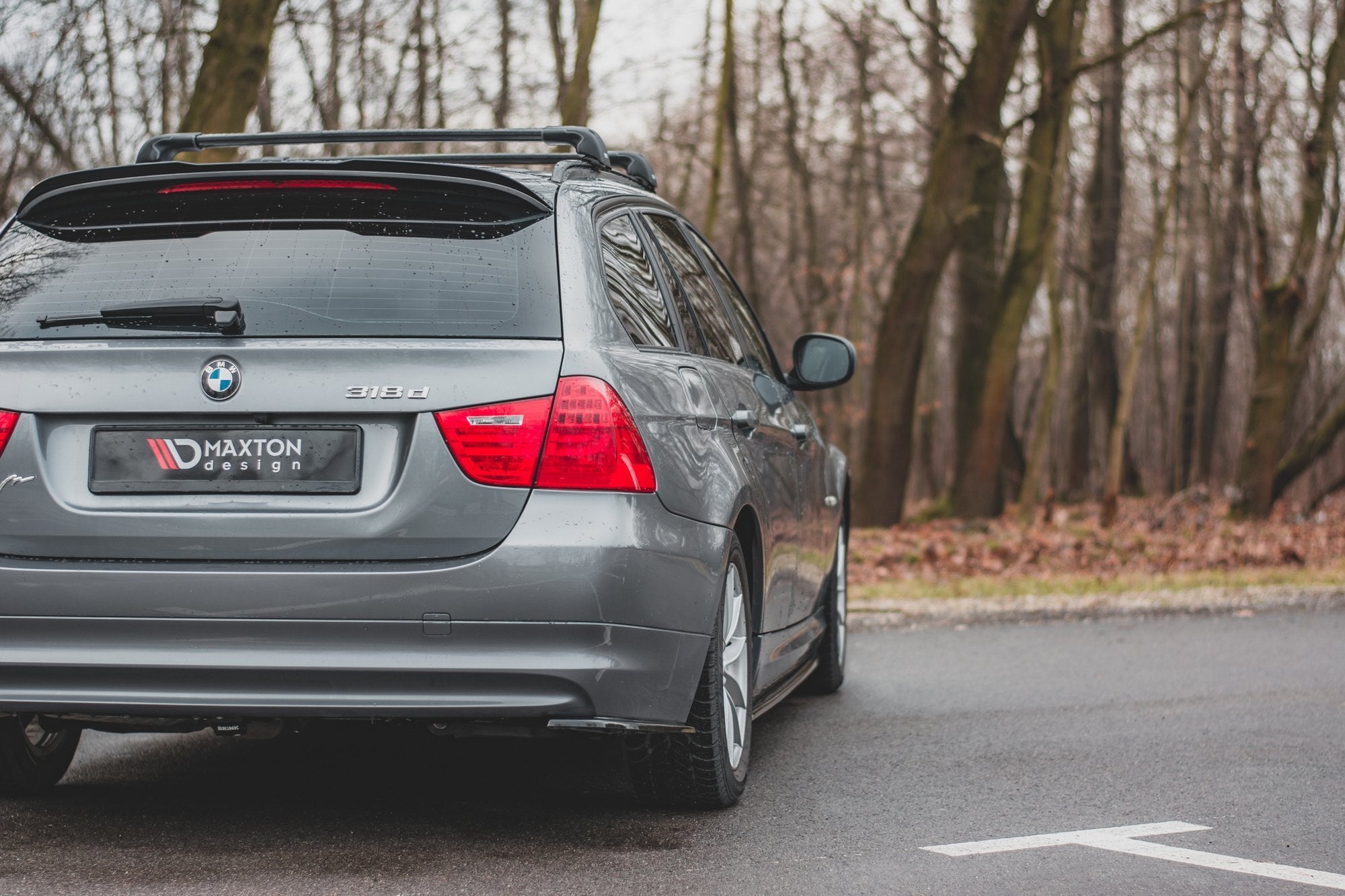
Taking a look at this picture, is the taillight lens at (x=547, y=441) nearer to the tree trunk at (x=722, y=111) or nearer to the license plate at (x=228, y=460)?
the license plate at (x=228, y=460)

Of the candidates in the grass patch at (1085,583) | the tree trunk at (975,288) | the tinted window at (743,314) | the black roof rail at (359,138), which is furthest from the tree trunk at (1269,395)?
the black roof rail at (359,138)

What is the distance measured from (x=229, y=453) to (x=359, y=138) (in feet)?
4.69

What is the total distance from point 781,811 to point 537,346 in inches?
66.4

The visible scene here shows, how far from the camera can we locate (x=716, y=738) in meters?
4.45

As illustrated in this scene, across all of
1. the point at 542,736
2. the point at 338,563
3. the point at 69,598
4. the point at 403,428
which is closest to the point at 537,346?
the point at 403,428

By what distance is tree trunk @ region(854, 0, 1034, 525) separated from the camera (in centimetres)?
1820

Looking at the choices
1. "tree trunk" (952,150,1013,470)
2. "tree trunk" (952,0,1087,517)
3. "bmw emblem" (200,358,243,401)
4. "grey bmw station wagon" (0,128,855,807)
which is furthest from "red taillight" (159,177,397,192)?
"tree trunk" (952,150,1013,470)

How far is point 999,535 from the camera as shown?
18094mm

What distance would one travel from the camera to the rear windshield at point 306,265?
3.98 m

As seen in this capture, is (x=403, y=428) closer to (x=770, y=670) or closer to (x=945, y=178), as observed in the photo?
(x=770, y=670)

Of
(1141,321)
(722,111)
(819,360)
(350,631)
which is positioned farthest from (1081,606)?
(722,111)

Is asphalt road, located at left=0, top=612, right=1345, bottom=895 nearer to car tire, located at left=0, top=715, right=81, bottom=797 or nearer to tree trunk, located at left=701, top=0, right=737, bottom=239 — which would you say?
car tire, located at left=0, top=715, right=81, bottom=797

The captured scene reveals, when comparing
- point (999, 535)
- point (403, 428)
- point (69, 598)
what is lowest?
point (999, 535)

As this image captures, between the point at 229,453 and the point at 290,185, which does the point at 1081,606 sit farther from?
the point at 229,453
